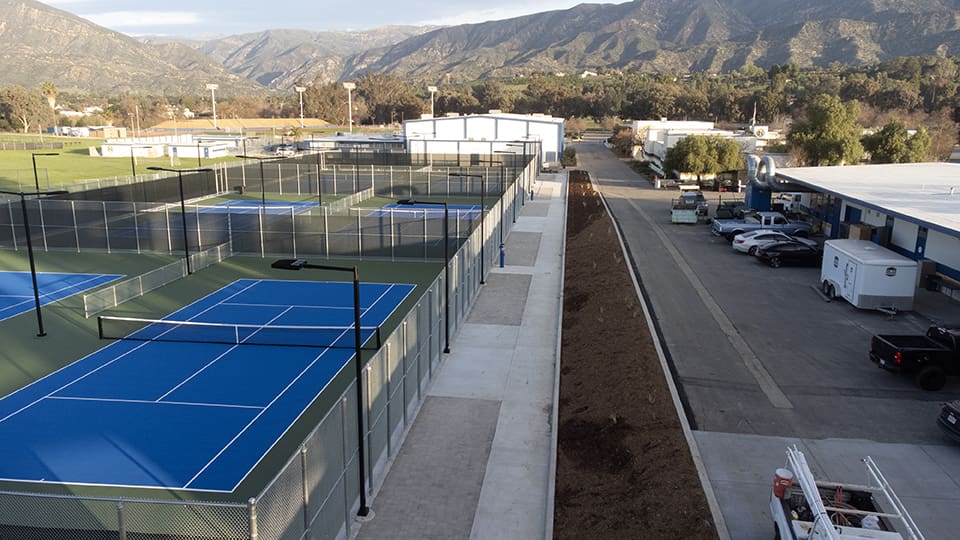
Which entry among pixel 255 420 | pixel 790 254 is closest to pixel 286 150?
pixel 790 254

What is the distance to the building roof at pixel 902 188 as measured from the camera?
26484 millimetres

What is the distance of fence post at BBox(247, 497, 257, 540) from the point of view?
26.6ft

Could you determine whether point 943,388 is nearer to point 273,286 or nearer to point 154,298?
point 273,286

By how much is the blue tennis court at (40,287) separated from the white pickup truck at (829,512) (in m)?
26.0

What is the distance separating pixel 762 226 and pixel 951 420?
26408mm

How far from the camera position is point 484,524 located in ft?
40.2

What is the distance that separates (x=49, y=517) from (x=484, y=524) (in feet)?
22.0

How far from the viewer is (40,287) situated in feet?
94.2

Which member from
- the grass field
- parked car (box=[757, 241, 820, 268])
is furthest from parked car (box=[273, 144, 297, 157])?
parked car (box=[757, 241, 820, 268])

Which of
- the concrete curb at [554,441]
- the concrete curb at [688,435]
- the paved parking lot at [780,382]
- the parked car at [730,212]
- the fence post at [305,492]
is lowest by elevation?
the concrete curb at [554,441]

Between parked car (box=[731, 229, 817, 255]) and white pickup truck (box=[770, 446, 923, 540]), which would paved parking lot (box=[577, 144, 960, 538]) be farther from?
parked car (box=[731, 229, 817, 255])

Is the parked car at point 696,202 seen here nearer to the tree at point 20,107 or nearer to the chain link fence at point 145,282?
the chain link fence at point 145,282

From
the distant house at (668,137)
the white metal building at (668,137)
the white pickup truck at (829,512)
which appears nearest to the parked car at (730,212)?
the white metal building at (668,137)

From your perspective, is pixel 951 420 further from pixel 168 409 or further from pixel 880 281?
pixel 168 409
